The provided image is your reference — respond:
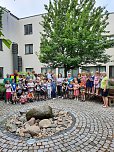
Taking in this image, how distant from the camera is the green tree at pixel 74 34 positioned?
35.0ft

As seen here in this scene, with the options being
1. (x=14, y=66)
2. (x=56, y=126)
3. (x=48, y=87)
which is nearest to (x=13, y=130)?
(x=56, y=126)

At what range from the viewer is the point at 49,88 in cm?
970

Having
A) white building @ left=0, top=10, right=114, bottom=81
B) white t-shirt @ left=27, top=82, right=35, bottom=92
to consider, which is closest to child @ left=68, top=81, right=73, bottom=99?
white t-shirt @ left=27, top=82, right=35, bottom=92

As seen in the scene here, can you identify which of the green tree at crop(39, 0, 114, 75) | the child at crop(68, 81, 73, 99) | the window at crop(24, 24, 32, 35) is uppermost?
the window at crop(24, 24, 32, 35)

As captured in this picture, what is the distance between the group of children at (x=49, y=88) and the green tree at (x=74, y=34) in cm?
204

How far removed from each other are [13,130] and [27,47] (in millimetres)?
15705

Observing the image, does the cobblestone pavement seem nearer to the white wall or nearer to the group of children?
the group of children

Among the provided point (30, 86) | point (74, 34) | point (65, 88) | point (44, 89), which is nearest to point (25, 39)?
point (74, 34)

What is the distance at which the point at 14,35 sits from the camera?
1883cm

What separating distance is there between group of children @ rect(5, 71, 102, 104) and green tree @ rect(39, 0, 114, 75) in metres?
2.04

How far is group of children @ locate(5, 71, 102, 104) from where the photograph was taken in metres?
9.03

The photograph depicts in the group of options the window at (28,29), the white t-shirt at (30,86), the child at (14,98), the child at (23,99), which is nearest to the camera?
the child at (23,99)

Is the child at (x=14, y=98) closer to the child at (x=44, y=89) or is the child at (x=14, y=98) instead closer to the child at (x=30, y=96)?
the child at (x=30, y=96)

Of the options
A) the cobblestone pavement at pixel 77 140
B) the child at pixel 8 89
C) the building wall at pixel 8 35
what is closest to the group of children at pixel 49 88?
the child at pixel 8 89
